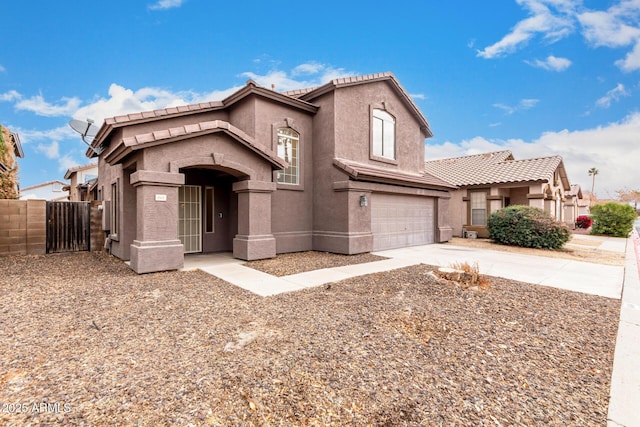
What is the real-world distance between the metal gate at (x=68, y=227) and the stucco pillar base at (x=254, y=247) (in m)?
6.58

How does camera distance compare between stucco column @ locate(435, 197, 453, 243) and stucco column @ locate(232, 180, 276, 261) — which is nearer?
stucco column @ locate(232, 180, 276, 261)

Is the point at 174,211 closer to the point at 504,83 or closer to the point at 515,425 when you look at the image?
the point at 515,425

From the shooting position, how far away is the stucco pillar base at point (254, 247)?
31.6ft

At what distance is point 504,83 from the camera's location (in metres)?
23.8

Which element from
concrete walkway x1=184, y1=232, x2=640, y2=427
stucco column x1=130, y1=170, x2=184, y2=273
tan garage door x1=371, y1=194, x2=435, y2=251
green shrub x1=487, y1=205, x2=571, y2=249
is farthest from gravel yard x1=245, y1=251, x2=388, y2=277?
green shrub x1=487, y1=205, x2=571, y2=249

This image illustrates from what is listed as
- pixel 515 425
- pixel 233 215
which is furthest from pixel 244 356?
pixel 233 215

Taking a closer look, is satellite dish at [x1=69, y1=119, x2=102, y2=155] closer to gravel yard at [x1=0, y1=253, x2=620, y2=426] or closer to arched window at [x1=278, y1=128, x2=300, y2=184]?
arched window at [x1=278, y1=128, x2=300, y2=184]

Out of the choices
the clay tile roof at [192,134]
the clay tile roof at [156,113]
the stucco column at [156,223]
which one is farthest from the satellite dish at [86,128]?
the stucco column at [156,223]

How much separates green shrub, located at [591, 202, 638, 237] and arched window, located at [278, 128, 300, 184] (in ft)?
78.3

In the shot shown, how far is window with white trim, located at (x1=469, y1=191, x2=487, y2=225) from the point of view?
1827 centimetres

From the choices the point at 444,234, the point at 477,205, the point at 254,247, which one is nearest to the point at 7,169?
the point at 254,247

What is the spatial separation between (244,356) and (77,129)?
44.8 ft

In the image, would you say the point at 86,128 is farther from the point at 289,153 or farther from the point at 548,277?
the point at 548,277

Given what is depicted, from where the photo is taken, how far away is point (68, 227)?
1136 centimetres
